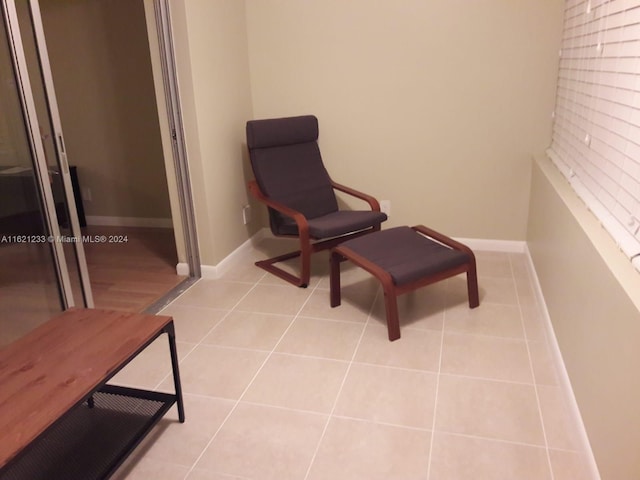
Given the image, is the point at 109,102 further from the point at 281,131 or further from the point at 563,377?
the point at 563,377

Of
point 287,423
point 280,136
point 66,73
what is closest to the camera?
point 287,423

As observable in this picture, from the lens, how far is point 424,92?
355cm

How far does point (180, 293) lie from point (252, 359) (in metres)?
0.96

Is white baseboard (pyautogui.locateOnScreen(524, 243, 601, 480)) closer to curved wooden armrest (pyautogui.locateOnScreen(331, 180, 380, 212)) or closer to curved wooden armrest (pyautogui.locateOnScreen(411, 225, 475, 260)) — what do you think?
curved wooden armrest (pyautogui.locateOnScreen(411, 225, 475, 260))

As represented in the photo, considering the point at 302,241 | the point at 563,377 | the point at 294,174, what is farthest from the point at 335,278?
the point at 563,377

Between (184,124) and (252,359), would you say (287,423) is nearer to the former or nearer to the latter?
(252,359)

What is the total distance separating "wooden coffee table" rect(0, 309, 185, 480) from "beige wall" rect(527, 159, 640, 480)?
1466 millimetres

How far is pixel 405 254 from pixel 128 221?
286cm

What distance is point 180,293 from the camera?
10.5 ft

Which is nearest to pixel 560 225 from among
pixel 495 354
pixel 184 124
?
pixel 495 354

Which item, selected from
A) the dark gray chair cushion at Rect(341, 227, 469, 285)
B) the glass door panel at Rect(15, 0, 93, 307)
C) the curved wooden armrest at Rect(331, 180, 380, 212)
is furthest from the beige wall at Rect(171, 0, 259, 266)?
the dark gray chair cushion at Rect(341, 227, 469, 285)

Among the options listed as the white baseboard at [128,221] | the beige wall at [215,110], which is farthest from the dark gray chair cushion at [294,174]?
the white baseboard at [128,221]

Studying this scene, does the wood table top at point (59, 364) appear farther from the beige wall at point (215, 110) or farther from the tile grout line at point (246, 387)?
the beige wall at point (215, 110)

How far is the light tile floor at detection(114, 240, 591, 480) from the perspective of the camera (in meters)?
1.78
